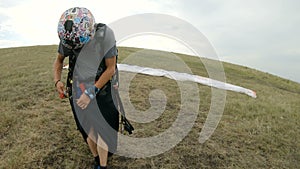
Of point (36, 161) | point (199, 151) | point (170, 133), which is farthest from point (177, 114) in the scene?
point (36, 161)

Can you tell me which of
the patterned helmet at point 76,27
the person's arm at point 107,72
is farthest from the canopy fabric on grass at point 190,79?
the patterned helmet at point 76,27

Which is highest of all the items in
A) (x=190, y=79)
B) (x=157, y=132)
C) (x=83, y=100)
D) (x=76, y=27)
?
(x=76, y=27)

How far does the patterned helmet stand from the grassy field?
192cm

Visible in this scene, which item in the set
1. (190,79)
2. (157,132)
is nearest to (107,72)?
(157,132)

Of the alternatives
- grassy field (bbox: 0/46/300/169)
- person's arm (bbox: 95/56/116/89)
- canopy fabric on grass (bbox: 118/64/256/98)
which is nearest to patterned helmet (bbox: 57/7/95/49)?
person's arm (bbox: 95/56/116/89)

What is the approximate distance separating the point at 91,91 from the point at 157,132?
2.39 meters

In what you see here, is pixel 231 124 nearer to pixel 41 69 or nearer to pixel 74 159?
pixel 74 159

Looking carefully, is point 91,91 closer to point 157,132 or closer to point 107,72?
point 107,72

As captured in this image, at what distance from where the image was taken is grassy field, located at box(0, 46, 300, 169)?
4.11 metres

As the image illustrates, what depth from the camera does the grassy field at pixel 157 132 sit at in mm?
4113

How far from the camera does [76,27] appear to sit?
2.82 metres

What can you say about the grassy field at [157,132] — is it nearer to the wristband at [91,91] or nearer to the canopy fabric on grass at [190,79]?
the canopy fabric on grass at [190,79]

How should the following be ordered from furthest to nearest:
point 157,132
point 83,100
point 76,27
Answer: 1. point 157,132
2. point 83,100
3. point 76,27

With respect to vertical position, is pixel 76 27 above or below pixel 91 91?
above
